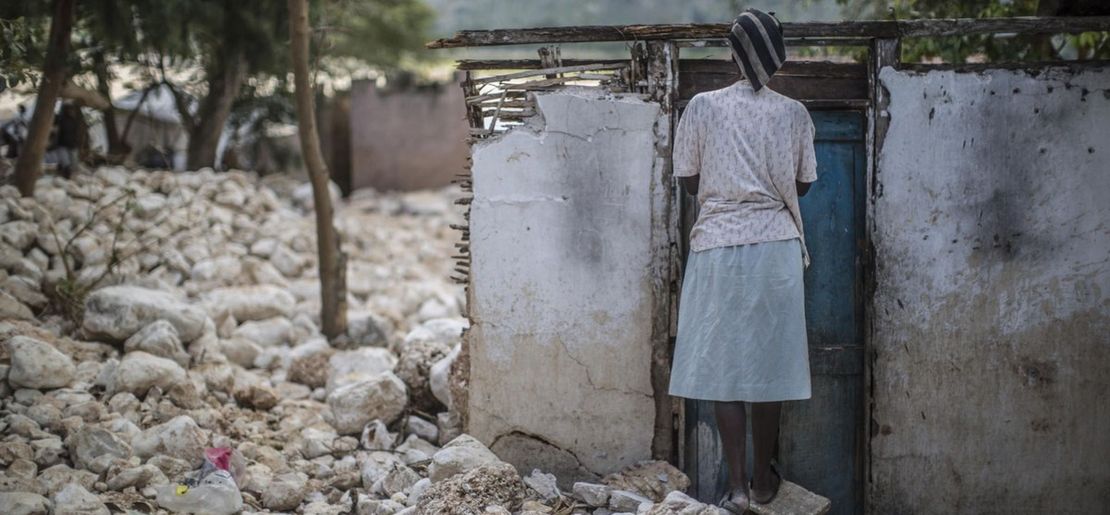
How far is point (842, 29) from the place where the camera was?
3.92 metres

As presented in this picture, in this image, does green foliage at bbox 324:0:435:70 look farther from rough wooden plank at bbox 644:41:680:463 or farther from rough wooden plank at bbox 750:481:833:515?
rough wooden plank at bbox 750:481:833:515

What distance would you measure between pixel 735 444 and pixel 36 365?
340 centimetres

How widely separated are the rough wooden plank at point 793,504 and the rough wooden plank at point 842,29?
172 cm

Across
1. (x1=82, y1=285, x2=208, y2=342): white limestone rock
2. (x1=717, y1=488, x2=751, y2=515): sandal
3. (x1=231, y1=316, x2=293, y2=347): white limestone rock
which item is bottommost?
(x1=717, y1=488, x2=751, y2=515): sandal

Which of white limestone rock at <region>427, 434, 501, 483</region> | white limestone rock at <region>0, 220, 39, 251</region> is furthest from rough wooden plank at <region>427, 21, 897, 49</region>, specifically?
white limestone rock at <region>0, 220, 39, 251</region>

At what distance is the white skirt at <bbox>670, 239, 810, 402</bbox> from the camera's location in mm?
3547

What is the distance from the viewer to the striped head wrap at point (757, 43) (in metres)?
3.41

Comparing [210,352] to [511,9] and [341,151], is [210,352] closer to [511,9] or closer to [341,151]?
[341,151]

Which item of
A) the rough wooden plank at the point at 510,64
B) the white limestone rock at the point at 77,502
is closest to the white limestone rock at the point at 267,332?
the white limestone rock at the point at 77,502

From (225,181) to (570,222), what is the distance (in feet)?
22.5

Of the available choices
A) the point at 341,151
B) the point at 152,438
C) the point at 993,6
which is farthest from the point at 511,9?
the point at 152,438

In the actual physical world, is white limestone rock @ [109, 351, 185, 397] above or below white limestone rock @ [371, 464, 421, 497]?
above

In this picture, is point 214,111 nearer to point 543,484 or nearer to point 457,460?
point 457,460

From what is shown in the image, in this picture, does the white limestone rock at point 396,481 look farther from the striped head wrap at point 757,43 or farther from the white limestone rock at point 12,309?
the white limestone rock at point 12,309
